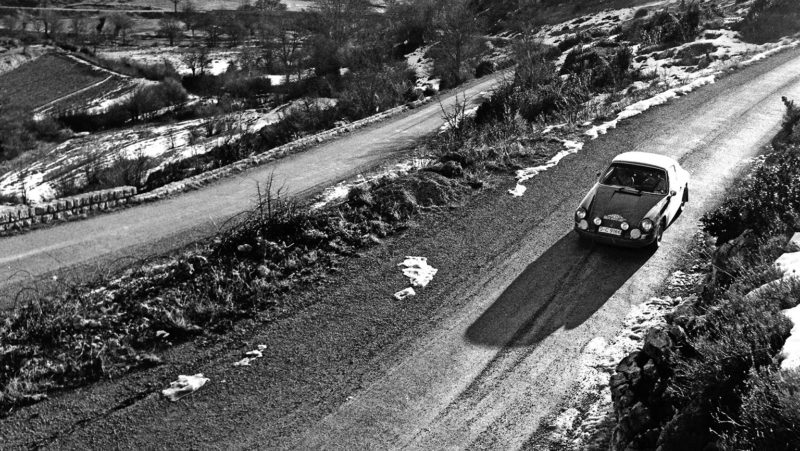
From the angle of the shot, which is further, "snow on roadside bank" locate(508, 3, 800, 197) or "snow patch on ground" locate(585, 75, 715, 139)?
"snow on roadside bank" locate(508, 3, 800, 197)

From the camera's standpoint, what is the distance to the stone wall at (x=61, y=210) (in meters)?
14.5

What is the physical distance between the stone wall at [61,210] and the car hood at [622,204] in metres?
11.8

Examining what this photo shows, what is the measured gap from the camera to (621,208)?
1135cm

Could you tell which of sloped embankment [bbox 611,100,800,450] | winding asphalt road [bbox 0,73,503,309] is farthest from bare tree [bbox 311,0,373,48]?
sloped embankment [bbox 611,100,800,450]

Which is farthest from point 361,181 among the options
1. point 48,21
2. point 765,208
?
point 48,21

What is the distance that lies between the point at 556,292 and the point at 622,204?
7.94 ft

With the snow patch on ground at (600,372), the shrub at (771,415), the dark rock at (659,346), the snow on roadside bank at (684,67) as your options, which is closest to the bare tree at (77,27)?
the snow on roadside bank at (684,67)

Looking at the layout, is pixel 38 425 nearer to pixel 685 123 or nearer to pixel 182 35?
pixel 685 123

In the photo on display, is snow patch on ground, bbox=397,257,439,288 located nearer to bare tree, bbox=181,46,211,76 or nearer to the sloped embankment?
the sloped embankment

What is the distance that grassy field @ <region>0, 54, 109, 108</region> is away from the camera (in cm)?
5225

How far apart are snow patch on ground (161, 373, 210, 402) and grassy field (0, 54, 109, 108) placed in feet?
163

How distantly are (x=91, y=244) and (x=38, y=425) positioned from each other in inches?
270

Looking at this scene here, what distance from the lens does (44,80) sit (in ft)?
192

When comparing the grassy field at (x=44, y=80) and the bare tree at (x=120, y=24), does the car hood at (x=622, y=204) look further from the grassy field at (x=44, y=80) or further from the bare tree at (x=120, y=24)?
the bare tree at (x=120, y=24)
